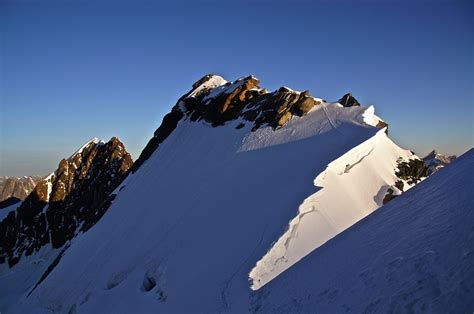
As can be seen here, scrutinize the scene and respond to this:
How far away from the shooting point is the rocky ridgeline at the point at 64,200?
251ft

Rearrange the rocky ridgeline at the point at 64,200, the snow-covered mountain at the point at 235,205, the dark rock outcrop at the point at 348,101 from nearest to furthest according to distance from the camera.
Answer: the snow-covered mountain at the point at 235,205 < the dark rock outcrop at the point at 348,101 < the rocky ridgeline at the point at 64,200

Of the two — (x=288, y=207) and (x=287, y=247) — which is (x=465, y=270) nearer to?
(x=287, y=247)

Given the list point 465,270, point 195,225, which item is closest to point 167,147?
point 195,225

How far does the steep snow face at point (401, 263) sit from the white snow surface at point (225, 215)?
2.21m

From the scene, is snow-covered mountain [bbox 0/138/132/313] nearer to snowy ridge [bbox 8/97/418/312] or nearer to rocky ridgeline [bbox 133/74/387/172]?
rocky ridgeline [bbox 133/74/387/172]

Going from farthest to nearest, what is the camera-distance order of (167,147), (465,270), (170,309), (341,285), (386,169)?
(167,147), (386,169), (170,309), (341,285), (465,270)

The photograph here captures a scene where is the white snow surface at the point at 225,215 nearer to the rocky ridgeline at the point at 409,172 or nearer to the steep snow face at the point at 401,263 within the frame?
the rocky ridgeline at the point at 409,172

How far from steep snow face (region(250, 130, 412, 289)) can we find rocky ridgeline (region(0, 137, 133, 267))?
2238 inches

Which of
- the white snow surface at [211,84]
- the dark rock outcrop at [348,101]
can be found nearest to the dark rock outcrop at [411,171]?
the dark rock outcrop at [348,101]

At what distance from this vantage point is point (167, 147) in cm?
4747

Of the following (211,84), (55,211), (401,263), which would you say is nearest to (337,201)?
(401,263)

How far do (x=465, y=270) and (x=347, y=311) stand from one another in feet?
10.4

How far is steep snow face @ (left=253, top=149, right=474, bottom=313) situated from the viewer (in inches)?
340

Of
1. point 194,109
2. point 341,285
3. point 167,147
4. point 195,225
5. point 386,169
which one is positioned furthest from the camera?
point 194,109
